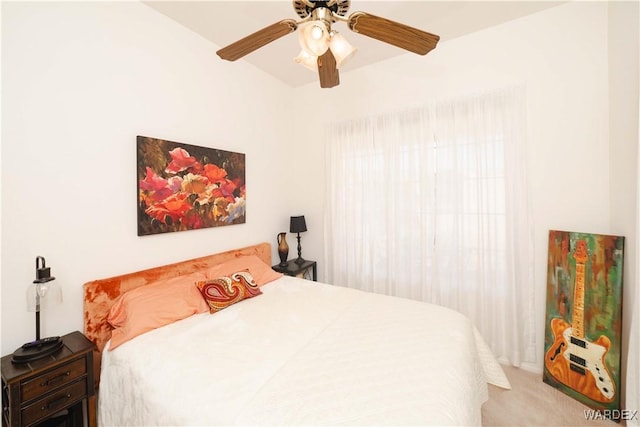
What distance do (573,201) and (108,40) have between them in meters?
3.63

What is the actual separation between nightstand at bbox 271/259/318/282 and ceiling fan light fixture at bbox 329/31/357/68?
2.21 metres

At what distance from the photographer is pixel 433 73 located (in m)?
2.53

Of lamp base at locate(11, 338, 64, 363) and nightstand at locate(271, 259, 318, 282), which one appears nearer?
lamp base at locate(11, 338, 64, 363)

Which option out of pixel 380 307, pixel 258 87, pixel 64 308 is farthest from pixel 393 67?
pixel 64 308

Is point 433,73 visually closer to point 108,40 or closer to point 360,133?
point 360,133

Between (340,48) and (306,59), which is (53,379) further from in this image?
(340,48)

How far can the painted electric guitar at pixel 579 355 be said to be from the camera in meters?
1.75

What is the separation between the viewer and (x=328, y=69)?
1.56 metres

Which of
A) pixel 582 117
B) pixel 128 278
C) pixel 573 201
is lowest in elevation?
pixel 128 278

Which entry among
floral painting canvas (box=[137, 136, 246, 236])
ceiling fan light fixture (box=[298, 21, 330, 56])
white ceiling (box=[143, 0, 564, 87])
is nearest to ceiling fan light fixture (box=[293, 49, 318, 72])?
ceiling fan light fixture (box=[298, 21, 330, 56])

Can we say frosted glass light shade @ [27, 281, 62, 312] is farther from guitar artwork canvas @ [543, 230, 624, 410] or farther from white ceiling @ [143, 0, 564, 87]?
guitar artwork canvas @ [543, 230, 624, 410]

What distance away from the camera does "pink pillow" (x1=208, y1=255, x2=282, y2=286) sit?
7.49 feet

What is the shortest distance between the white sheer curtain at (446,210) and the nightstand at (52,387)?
7.55 feet

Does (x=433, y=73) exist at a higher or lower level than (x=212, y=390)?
higher
